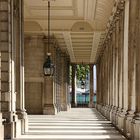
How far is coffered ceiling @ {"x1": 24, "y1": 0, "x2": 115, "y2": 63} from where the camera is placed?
24484mm

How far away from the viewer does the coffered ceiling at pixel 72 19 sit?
24.5 metres

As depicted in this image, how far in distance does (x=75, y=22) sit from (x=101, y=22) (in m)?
1.74

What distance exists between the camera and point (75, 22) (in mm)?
29625

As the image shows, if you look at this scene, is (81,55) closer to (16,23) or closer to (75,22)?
(75,22)

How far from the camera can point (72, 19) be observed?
2873 cm

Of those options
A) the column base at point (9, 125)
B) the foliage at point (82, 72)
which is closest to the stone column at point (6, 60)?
the column base at point (9, 125)

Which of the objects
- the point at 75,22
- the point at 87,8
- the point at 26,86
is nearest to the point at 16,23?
the point at 87,8

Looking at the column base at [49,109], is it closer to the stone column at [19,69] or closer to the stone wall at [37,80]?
the stone wall at [37,80]

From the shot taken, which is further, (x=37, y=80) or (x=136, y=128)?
(x=37, y=80)

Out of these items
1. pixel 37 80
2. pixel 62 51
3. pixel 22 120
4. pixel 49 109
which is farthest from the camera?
pixel 62 51

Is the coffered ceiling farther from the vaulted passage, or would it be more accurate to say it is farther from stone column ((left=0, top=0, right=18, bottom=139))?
stone column ((left=0, top=0, right=18, bottom=139))

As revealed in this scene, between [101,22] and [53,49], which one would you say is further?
[53,49]

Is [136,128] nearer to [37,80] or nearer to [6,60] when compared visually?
[6,60]

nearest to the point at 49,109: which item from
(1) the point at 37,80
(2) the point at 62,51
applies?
(1) the point at 37,80
